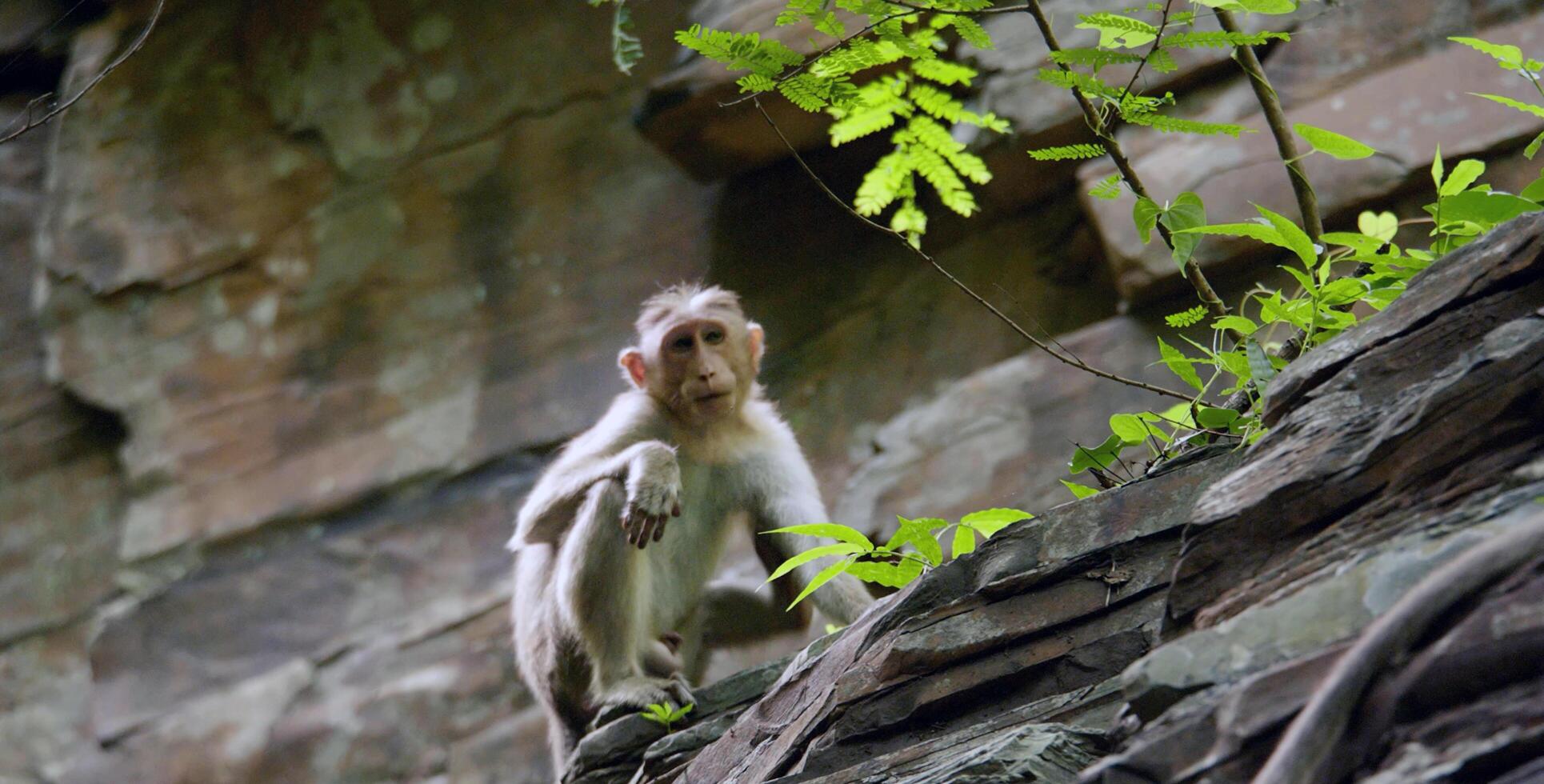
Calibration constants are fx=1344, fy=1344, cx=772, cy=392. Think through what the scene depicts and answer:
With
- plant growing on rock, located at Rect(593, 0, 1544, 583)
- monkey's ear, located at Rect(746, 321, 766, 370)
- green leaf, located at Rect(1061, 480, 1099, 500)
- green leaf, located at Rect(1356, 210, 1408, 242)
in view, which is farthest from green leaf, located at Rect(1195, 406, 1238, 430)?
monkey's ear, located at Rect(746, 321, 766, 370)

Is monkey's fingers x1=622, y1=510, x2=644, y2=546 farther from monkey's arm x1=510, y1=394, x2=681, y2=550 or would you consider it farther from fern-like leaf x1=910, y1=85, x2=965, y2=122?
fern-like leaf x1=910, y1=85, x2=965, y2=122

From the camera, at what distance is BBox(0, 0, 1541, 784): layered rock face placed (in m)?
8.23

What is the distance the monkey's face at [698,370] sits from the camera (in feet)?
19.4

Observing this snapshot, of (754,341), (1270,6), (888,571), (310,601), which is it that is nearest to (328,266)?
(310,601)

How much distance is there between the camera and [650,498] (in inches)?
192

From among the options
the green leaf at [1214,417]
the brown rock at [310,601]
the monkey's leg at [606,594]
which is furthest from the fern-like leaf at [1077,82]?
the brown rock at [310,601]

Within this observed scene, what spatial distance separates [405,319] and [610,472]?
5.37m

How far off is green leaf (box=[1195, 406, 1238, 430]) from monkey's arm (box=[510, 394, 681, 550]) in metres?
2.04

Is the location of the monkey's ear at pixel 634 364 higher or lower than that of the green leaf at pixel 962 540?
lower

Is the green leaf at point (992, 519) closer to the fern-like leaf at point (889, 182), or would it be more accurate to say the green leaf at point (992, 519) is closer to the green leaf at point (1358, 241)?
the green leaf at point (1358, 241)

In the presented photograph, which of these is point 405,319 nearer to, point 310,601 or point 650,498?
point 310,601

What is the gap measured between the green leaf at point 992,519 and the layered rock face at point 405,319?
13.9ft

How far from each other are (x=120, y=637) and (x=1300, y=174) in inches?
343

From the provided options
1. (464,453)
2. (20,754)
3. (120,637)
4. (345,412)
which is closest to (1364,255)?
(464,453)
